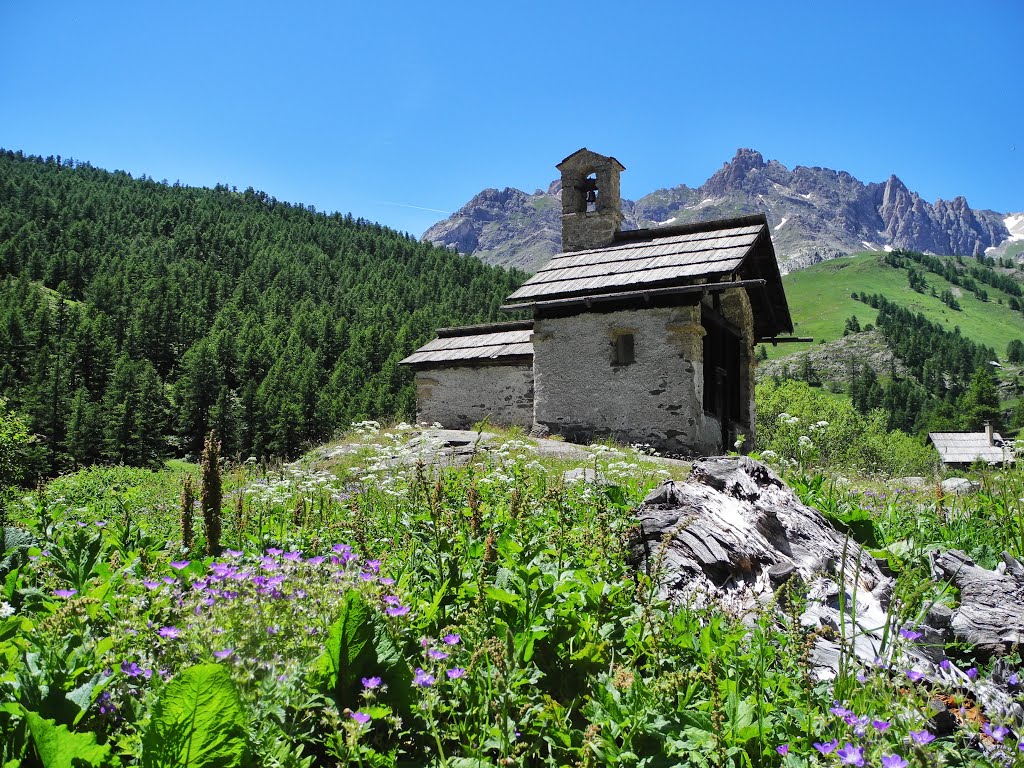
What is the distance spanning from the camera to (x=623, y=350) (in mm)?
15367

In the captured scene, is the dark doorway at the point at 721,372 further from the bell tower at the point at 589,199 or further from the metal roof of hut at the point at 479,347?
the metal roof of hut at the point at 479,347

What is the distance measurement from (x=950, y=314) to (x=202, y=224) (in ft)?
626

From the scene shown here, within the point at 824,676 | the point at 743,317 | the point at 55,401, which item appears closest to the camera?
the point at 824,676

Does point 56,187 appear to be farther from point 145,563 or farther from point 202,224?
point 145,563

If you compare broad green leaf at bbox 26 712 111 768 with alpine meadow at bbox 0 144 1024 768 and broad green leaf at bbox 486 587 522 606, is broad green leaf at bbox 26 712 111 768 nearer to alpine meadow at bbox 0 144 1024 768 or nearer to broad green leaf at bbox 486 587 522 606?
alpine meadow at bbox 0 144 1024 768

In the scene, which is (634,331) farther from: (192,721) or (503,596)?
(192,721)

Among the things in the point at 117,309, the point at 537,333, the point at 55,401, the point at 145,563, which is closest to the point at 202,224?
the point at 117,309

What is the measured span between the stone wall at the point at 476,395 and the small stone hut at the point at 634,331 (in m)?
0.04

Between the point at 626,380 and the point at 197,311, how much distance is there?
281 ft

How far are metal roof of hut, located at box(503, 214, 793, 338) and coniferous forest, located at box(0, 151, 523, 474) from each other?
15.5m

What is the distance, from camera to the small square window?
15.2 metres

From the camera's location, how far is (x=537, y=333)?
16.1 metres

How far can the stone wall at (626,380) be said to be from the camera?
47.4ft

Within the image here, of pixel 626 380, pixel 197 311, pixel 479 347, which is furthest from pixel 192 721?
pixel 197 311
